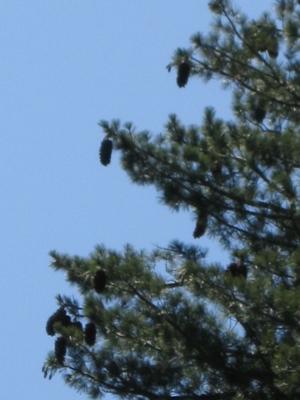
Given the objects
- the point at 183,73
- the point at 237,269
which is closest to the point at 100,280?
the point at 237,269

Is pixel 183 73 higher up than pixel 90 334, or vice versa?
pixel 183 73

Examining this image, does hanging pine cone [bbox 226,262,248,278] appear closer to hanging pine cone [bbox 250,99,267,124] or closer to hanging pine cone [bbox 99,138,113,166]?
hanging pine cone [bbox 99,138,113,166]

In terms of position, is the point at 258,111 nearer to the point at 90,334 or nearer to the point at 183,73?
the point at 183,73

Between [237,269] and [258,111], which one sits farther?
[258,111]

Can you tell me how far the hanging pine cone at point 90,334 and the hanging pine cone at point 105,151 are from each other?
1365mm

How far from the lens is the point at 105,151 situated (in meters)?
17.1

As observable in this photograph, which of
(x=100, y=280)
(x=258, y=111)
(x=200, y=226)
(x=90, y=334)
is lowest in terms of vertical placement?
(x=90, y=334)

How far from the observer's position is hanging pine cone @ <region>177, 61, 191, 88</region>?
18203 mm

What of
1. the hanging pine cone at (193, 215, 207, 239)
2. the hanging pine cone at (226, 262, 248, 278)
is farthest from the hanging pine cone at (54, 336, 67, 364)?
the hanging pine cone at (226, 262, 248, 278)

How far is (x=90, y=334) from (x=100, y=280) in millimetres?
468

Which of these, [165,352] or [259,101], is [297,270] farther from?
[259,101]

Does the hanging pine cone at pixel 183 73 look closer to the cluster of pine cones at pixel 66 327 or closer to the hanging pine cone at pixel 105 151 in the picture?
the hanging pine cone at pixel 105 151

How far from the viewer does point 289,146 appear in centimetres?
1698

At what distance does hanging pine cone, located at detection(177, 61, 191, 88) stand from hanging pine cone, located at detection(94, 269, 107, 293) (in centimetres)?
213
